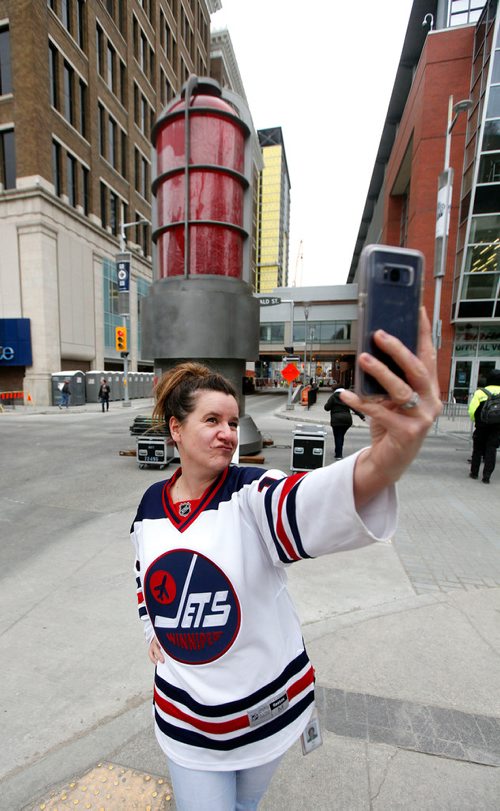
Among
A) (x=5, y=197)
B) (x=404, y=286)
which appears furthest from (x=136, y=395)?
(x=404, y=286)

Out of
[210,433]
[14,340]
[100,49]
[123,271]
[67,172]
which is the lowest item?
[210,433]

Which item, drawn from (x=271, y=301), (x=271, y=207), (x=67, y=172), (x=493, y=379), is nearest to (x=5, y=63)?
(x=67, y=172)

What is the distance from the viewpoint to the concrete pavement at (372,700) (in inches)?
75.2

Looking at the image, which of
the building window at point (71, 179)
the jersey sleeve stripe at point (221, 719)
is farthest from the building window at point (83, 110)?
the jersey sleeve stripe at point (221, 719)

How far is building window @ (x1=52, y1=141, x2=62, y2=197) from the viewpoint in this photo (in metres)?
25.8

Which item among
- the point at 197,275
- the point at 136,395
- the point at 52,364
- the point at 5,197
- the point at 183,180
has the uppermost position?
the point at 5,197

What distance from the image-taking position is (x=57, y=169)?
26375mm

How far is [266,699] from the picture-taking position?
1310 mm

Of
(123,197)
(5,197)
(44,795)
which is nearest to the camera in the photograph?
(44,795)

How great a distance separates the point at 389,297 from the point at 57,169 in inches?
1274

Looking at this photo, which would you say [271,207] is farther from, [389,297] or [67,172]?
[389,297]

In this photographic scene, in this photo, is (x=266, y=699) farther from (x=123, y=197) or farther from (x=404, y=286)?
(x=123, y=197)

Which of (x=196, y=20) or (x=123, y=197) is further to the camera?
(x=196, y=20)

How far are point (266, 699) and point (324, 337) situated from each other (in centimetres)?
4899
